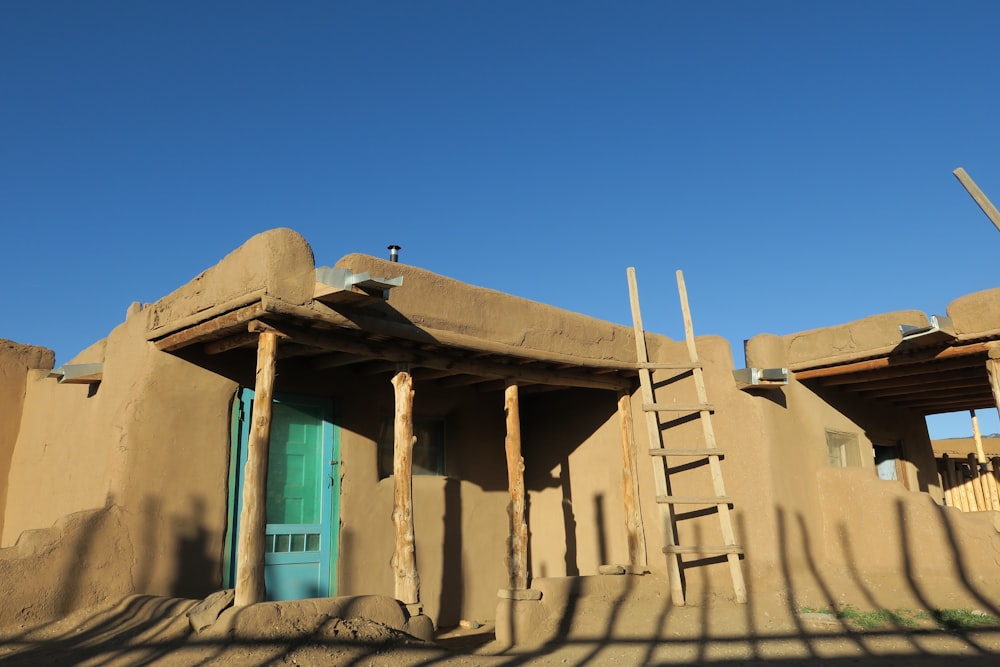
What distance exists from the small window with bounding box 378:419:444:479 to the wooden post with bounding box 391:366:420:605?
5.58ft

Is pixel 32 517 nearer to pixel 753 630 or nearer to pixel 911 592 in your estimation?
pixel 753 630

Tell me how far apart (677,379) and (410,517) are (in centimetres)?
383

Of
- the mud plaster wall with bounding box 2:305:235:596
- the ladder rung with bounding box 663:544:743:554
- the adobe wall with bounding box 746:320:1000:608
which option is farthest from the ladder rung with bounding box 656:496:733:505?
the mud plaster wall with bounding box 2:305:235:596

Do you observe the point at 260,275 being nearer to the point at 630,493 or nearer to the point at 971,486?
the point at 630,493

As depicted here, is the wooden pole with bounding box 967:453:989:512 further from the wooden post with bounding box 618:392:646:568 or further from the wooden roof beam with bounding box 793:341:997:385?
the wooden post with bounding box 618:392:646:568

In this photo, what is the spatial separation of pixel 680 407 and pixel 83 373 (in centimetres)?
631

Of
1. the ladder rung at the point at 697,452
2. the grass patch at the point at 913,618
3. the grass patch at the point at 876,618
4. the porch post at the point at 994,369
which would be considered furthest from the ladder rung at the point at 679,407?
the porch post at the point at 994,369

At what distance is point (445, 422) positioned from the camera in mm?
9906

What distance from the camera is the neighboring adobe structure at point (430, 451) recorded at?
22.2 feet

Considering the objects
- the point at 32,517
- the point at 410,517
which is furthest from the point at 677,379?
the point at 32,517

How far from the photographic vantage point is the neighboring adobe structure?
6773mm

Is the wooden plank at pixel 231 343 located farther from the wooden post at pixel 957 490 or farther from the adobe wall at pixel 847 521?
the wooden post at pixel 957 490

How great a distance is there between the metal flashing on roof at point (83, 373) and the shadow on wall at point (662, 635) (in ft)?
6.97

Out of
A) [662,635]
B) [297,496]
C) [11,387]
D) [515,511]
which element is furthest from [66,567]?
[662,635]
